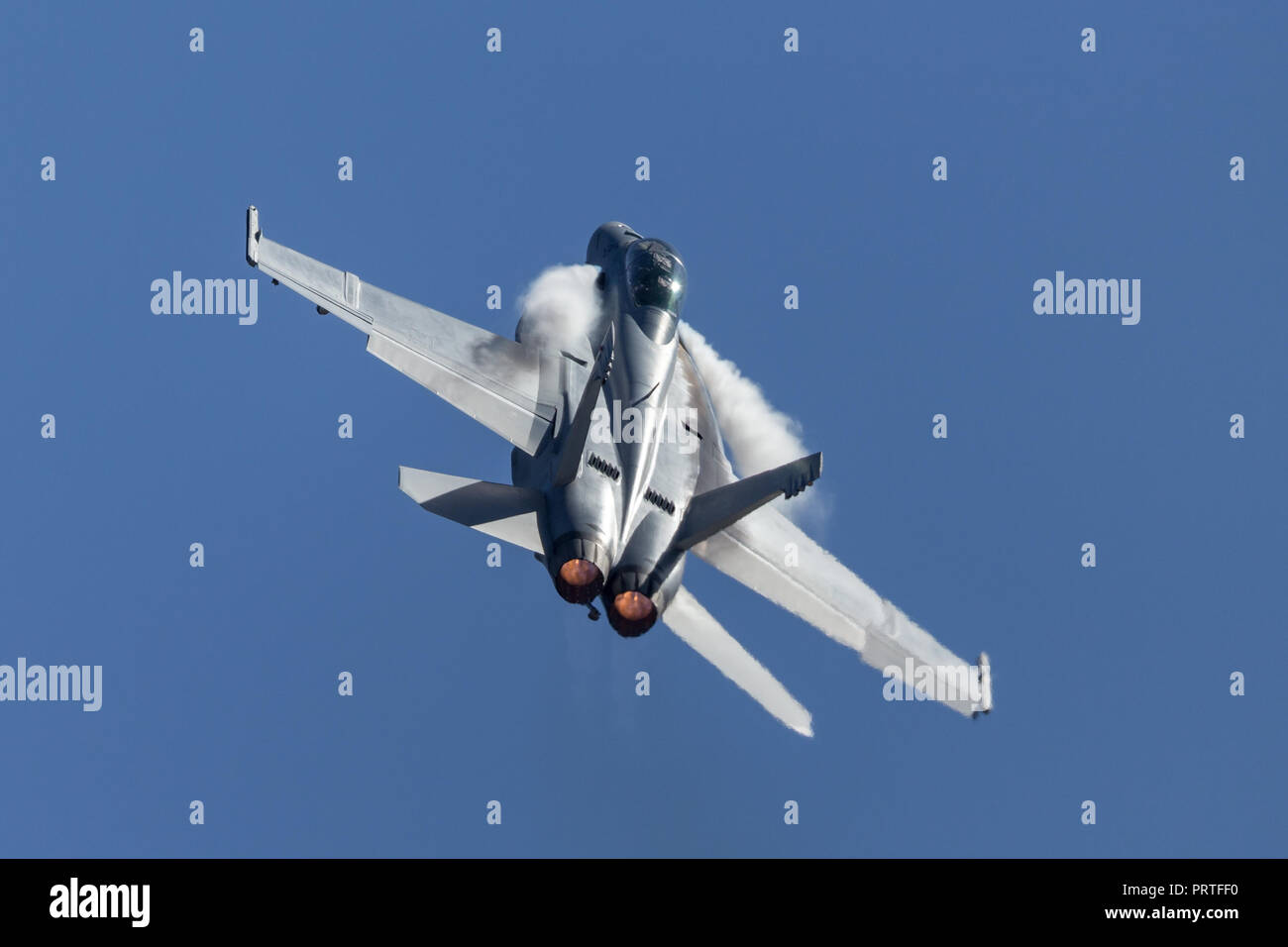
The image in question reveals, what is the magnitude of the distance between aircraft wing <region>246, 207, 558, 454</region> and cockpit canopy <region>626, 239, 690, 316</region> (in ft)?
6.75

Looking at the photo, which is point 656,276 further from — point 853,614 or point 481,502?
point 481,502

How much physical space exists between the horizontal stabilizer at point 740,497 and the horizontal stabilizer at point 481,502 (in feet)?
7.04

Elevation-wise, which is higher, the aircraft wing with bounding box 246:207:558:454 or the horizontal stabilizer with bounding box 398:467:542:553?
the aircraft wing with bounding box 246:207:558:454

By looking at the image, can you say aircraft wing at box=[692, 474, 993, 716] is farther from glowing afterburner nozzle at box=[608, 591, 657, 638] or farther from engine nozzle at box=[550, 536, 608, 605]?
engine nozzle at box=[550, 536, 608, 605]

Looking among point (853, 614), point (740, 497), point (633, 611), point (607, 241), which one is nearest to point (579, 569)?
point (633, 611)

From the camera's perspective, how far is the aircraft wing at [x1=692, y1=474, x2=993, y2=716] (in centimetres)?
2847

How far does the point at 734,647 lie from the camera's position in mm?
26500

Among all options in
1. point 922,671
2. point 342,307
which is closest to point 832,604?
point 922,671

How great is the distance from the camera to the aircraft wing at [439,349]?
2889 centimetres

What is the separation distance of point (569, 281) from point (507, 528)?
9.37 metres

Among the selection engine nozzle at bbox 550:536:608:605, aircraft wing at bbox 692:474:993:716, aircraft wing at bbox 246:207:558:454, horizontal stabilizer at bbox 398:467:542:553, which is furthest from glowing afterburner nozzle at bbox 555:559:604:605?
aircraft wing at bbox 246:207:558:454

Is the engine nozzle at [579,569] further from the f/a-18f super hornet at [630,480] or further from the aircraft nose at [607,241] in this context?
the aircraft nose at [607,241]

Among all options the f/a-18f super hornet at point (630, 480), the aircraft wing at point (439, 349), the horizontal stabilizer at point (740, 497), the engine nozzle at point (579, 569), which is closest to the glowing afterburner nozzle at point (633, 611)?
the f/a-18f super hornet at point (630, 480)
